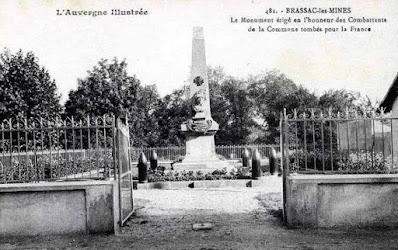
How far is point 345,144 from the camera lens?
2316 centimetres

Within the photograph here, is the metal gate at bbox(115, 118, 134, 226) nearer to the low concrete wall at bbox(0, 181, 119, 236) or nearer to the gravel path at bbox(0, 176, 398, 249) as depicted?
the gravel path at bbox(0, 176, 398, 249)

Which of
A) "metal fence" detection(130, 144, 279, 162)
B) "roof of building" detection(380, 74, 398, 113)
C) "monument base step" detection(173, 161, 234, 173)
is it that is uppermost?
"roof of building" detection(380, 74, 398, 113)

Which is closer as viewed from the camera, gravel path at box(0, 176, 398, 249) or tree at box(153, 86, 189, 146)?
gravel path at box(0, 176, 398, 249)

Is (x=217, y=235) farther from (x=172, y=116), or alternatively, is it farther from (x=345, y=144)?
(x=172, y=116)

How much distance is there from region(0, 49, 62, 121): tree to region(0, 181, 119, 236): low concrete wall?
56.3 feet

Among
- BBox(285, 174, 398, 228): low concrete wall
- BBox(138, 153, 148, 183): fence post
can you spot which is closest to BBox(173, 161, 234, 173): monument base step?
BBox(138, 153, 148, 183): fence post

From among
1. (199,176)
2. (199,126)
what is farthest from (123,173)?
(199,126)

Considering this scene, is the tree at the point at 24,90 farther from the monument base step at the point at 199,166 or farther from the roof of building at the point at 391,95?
the roof of building at the point at 391,95

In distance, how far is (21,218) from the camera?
704 centimetres

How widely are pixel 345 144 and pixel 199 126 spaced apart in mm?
10578

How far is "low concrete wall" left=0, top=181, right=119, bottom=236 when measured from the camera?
7027 millimetres

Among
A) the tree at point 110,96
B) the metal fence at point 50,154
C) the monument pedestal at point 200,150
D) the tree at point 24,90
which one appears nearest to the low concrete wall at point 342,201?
the metal fence at point 50,154

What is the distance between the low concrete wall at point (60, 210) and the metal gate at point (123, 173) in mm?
423

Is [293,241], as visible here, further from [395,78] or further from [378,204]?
[395,78]
